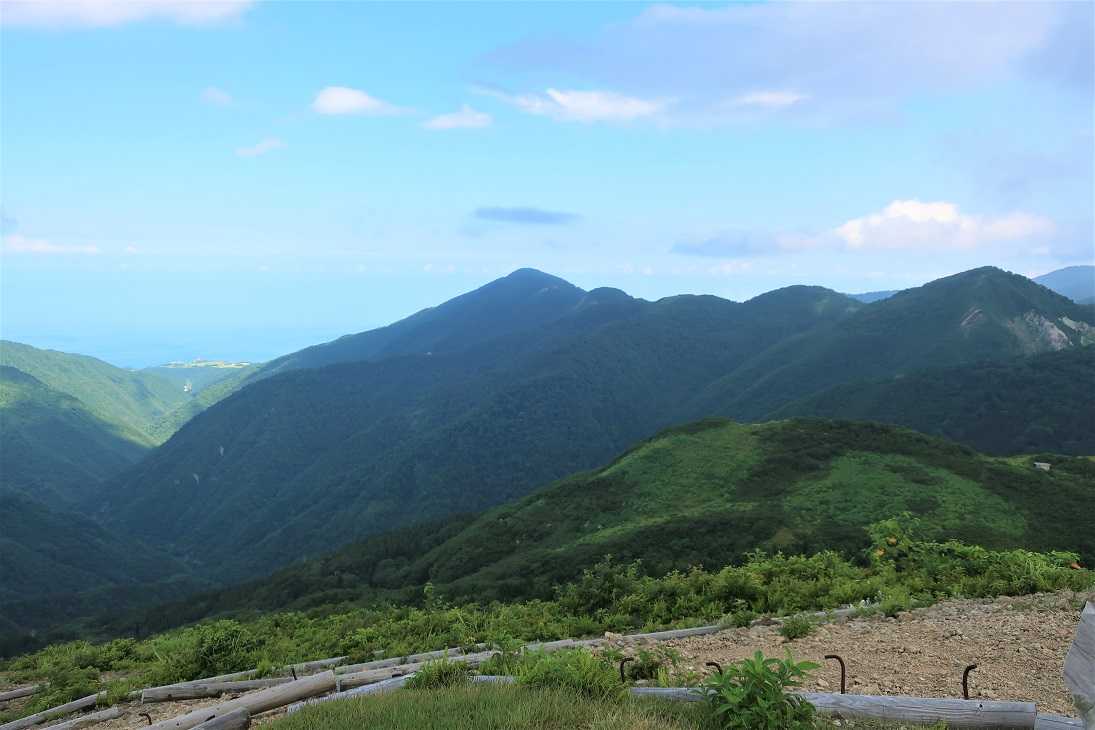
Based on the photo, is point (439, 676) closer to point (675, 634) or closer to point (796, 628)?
point (675, 634)

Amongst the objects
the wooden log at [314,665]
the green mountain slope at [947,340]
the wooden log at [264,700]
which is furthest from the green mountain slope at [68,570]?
the green mountain slope at [947,340]

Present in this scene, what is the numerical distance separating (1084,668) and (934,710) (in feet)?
7.40

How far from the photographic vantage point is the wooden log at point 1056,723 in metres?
6.21

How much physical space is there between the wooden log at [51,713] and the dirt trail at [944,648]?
446 inches

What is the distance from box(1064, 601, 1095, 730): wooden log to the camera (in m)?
5.16

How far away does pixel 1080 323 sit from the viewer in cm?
17812

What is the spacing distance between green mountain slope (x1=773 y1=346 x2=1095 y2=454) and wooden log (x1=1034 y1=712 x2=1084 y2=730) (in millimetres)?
124681

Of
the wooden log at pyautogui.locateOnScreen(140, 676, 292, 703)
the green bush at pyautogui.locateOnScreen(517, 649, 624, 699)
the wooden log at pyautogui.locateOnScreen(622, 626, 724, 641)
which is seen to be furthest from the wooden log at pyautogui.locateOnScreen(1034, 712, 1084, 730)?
the wooden log at pyautogui.locateOnScreen(140, 676, 292, 703)

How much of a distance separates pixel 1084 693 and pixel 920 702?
7.56ft

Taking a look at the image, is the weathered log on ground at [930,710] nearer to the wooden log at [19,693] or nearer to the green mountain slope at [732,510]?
the wooden log at [19,693]

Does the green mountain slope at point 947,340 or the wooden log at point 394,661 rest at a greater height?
the green mountain slope at point 947,340

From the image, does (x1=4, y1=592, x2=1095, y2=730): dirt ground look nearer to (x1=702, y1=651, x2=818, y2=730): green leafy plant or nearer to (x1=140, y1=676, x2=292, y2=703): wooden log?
(x1=140, y1=676, x2=292, y2=703): wooden log

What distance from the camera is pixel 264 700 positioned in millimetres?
10156

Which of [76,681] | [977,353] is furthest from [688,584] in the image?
[977,353]
